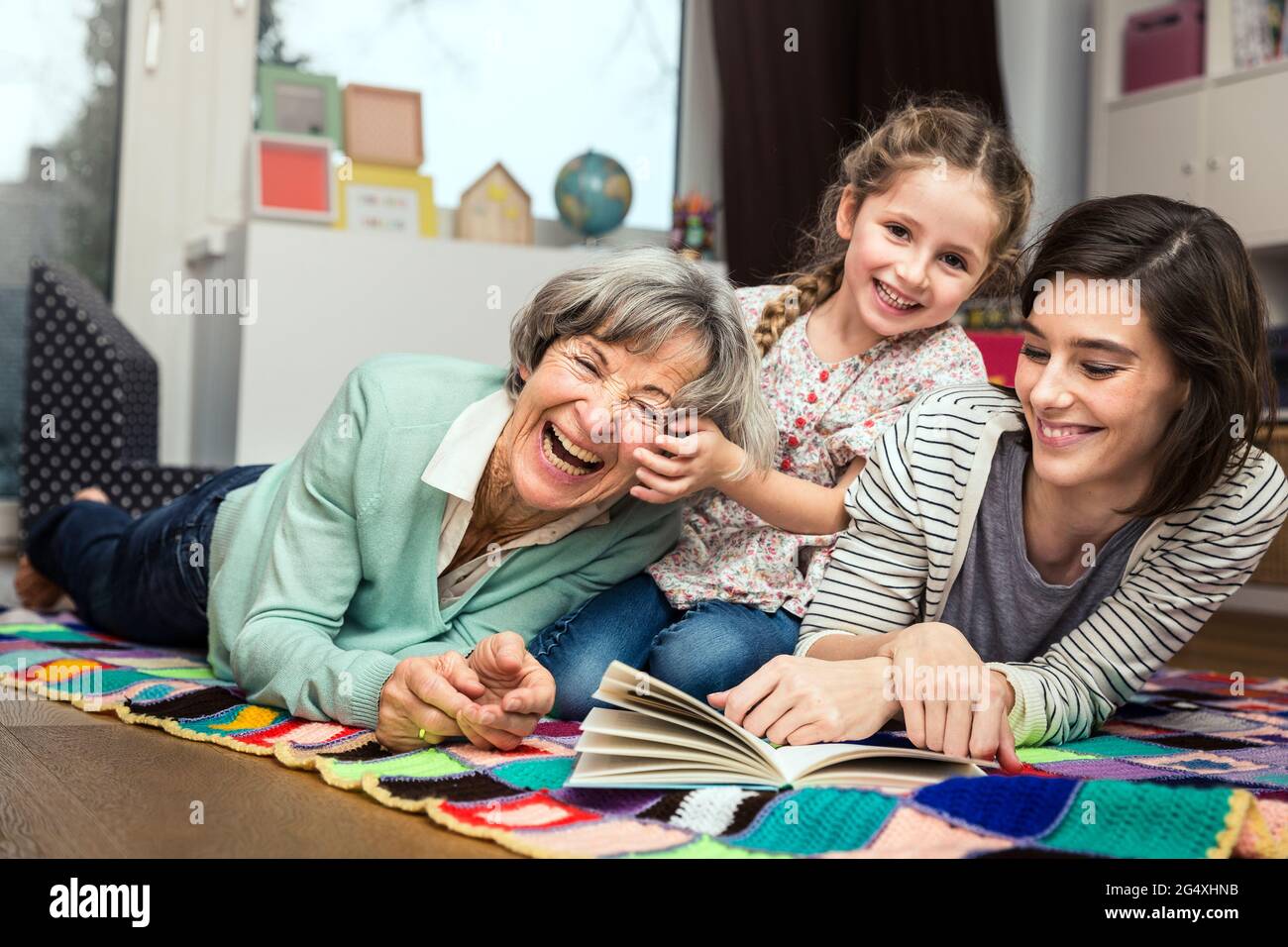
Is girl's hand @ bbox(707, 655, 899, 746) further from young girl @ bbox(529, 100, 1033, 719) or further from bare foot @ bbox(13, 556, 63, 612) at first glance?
bare foot @ bbox(13, 556, 63, 612)

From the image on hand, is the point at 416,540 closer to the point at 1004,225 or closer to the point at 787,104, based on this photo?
the point at 1004,225

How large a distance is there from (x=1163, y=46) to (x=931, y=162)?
2616 millimetres

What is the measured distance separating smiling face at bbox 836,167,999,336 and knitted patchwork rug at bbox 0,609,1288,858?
21.2 inches

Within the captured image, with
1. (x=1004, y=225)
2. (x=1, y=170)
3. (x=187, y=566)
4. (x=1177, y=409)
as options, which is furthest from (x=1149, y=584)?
(x=1, y=170)

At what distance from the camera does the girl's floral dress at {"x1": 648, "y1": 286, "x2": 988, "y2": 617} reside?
1.56 metres

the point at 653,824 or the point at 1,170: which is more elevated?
the point at 1,170

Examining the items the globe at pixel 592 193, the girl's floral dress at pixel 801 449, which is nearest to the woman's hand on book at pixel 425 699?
the girl's floral dress at pixel 801 449

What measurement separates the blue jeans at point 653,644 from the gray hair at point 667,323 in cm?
21

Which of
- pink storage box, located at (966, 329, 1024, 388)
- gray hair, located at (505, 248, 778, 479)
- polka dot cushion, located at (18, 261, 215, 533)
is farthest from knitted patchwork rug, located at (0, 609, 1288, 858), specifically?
polka dot cushion, located at (18, 261, 215, 533)

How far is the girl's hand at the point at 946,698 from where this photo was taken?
44.1 inches

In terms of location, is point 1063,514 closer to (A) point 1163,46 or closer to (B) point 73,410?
(B) point 73,410

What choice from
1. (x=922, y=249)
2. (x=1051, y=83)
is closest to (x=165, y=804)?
(x=922, y=249)
